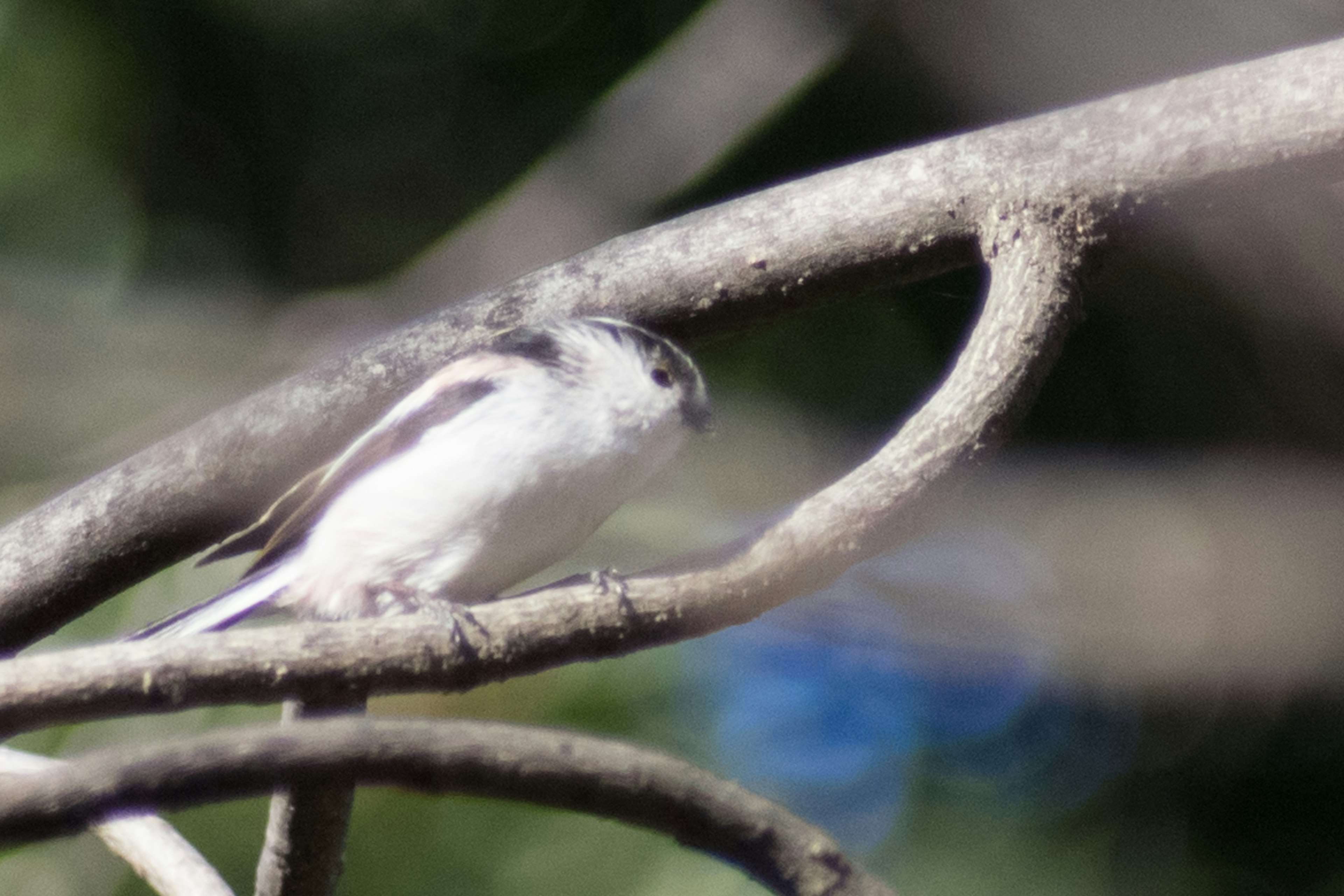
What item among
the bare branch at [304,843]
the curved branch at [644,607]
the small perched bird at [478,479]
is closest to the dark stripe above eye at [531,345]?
the small perched bird at [478,479]

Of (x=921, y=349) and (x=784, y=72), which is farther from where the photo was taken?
(x=921, y=349)

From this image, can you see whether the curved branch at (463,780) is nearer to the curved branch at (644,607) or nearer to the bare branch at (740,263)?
the curved branch at (644,607)

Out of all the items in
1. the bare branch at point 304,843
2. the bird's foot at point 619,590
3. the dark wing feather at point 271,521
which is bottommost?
the bare branch at point 304,843

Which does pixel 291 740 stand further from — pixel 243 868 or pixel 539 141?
pixel 539 141

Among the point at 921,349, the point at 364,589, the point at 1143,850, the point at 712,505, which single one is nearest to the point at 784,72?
the point at 921,349

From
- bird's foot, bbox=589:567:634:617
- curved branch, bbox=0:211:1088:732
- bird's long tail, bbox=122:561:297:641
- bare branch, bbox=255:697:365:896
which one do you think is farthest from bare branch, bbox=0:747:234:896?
bird's foot, bbox=589:567:634:617

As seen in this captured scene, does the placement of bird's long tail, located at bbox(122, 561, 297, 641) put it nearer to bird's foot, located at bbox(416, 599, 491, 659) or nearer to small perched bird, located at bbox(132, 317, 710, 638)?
small perched bird, located at bbox(132, 317, 710, 638)
